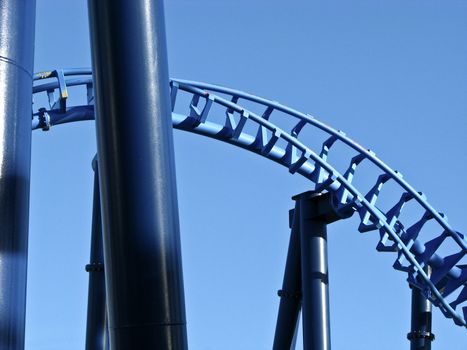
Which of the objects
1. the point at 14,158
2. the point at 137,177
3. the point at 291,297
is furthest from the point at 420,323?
the point at 137,177

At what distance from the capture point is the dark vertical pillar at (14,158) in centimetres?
326

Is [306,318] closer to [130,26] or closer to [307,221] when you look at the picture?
[307,221]

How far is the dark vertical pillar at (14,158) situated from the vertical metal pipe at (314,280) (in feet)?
21.3

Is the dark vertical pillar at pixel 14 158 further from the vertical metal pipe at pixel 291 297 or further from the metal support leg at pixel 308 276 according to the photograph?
the vertical metal pipe at pixel 291 297

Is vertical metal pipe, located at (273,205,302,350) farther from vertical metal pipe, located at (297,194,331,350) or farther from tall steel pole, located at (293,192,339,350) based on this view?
vertical metal pipe, located at (297,194,331,350)

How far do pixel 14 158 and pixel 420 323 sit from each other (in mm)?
8147

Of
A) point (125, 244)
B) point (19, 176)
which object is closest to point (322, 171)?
point (19, 176)

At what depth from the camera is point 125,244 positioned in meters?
2.62

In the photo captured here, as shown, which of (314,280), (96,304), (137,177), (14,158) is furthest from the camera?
(314,280)

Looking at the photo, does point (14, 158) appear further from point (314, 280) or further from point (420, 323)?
point (420, 323)

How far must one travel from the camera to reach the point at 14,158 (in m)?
3.40

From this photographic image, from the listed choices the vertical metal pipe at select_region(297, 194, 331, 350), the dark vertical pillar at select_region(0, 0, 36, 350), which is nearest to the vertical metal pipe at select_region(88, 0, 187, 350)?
the dark vertical pillar at select_region(0, 0, 36, 350)

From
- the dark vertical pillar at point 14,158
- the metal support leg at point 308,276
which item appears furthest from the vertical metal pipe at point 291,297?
the dark vertical pillar at point 14,158

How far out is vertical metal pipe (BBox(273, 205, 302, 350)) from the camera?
1009 centimetres
